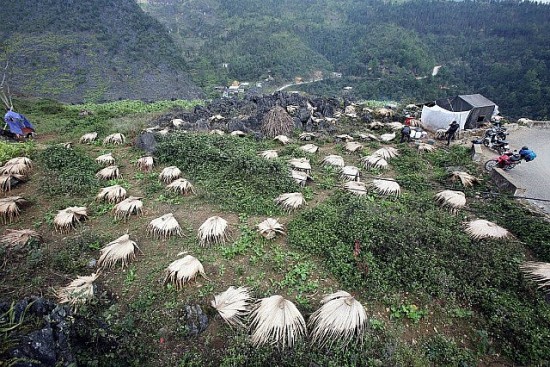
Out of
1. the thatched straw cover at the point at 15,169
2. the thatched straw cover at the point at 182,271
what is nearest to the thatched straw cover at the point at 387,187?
the thatched straw cover at the point at 182,271

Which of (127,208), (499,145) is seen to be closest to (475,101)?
(499,145)

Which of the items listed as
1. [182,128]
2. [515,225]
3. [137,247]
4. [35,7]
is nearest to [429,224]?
[515,225]

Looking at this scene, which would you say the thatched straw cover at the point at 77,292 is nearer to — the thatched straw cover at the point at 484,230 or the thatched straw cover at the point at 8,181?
the thatched straw cover at the point at 8,181

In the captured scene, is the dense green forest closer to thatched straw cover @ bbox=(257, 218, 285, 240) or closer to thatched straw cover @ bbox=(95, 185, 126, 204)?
thatched straw cover @ bbox=(95, 185, 126, 204)

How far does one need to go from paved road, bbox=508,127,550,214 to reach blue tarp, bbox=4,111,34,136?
18.7m

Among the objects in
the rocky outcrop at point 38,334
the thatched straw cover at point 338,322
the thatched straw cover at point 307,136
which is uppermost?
the rocky outcrop at point 38,334

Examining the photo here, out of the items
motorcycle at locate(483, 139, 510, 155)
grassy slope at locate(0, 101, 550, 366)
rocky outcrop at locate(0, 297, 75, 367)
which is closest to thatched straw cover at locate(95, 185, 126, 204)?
grassy slope at locate(0, 101, 550, 366)

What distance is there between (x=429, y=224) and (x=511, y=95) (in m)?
42.8

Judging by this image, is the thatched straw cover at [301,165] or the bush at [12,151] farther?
the bush at [12,151]

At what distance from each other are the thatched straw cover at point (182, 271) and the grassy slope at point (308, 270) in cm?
16

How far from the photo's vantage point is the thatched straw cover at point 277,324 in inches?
167

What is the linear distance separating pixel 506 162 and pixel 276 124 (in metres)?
8.44

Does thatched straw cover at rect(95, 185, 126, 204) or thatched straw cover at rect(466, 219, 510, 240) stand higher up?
thatched straw cover at rect(95, 185, 126, 204)

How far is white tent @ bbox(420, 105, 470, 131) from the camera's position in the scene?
14.4m
